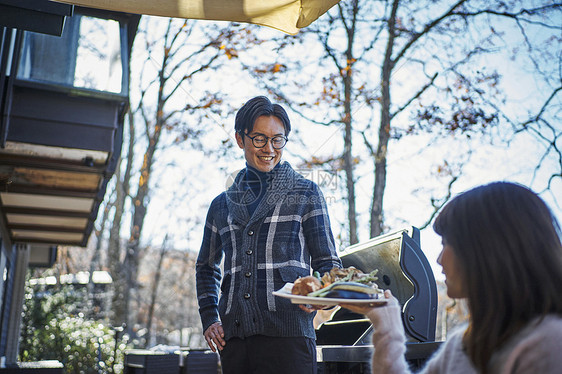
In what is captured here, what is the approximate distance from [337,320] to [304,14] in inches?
82.8

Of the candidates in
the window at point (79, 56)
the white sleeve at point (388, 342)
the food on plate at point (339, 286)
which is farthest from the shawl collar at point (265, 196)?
the window at point (79, 56)

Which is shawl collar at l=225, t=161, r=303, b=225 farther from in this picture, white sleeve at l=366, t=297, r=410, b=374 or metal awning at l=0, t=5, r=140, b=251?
metal awning at l=0, t=5, r=140, b=251

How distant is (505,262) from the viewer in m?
1.24

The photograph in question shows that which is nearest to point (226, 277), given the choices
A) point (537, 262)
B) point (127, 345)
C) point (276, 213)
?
point (276, 213)

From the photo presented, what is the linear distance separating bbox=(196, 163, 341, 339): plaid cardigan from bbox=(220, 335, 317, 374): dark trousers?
32 millimetres

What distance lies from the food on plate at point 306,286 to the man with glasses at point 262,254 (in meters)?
0.21

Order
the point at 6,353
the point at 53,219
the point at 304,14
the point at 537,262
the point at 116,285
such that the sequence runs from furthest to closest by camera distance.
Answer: the point at 116,285 < the point at 6,353 < the point at 53,219 < the point at 304,14 < the point at 537,262

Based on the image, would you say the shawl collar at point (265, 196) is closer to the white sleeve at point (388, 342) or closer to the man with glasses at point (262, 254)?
the man with glasses at point (262, 254)

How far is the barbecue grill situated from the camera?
266 cm

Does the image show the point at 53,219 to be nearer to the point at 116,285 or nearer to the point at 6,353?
the point at 6,353

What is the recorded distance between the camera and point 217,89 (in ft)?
38.8

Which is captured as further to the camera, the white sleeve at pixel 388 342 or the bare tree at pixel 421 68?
the bare tree at pixel 421 68

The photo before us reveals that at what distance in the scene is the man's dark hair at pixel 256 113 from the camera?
2.45 meters

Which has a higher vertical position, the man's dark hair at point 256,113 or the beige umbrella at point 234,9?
the beige umbrella at point 234,9
